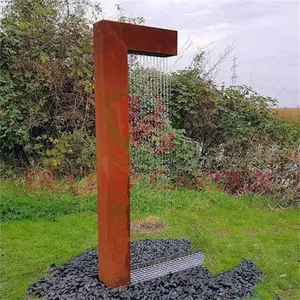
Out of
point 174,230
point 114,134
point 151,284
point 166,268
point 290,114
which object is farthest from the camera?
point 290,114

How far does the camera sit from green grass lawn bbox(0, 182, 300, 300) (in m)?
2.66

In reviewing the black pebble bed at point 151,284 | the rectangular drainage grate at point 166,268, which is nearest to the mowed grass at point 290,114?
the black pebble bed at point 151,284

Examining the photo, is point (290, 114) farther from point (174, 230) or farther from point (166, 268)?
point (166, 268)

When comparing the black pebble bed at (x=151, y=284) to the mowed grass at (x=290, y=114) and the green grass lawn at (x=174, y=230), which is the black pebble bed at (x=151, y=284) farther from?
the mowed grass at (x=290, y=114)

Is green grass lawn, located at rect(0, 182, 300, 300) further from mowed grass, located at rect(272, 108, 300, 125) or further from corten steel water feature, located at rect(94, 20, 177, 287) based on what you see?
mowed grass, located at rect(272, 108, 300, 125)

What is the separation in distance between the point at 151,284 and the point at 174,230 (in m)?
Answer: 1.26

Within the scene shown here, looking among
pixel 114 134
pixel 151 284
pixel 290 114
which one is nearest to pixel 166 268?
pixel 151 284

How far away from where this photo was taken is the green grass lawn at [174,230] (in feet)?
8.71

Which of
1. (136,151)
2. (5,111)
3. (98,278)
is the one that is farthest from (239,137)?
(98,278)

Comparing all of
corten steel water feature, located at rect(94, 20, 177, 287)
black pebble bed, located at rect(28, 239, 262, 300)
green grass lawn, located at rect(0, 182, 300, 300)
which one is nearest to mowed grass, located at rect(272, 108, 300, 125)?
green grass lawn, located at rect(0, 182, 300, 300)

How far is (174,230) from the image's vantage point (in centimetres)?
350

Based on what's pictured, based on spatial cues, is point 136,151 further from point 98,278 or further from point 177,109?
point 98,278

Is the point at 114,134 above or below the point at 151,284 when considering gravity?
above

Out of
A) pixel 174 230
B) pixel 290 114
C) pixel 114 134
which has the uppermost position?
pixel 290 114
